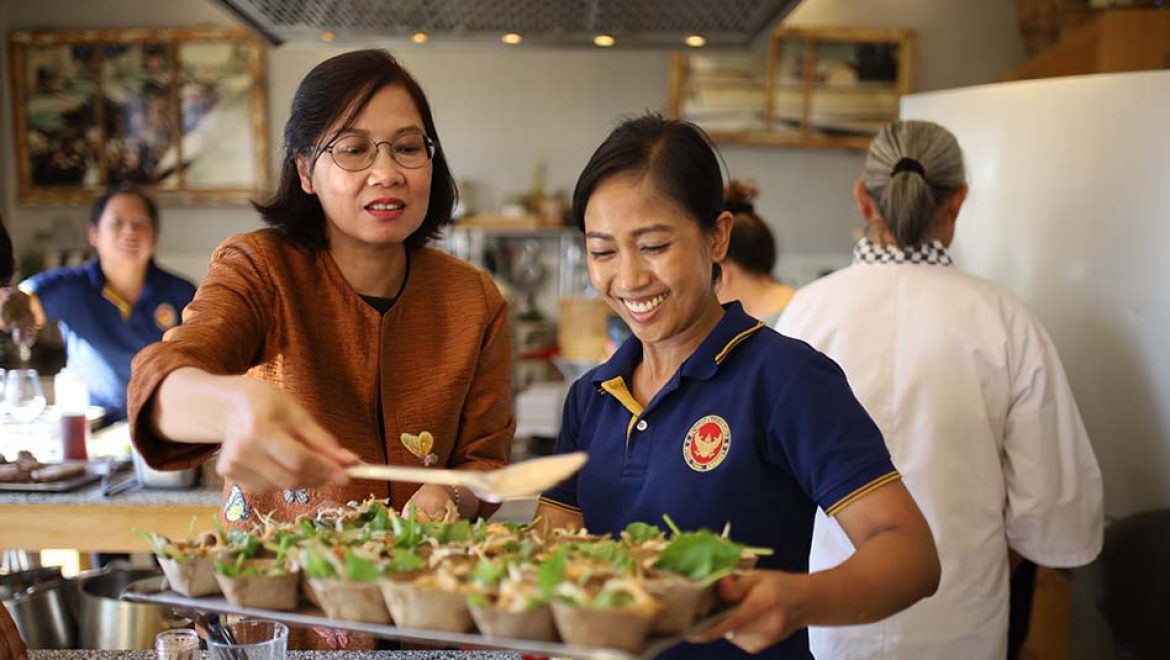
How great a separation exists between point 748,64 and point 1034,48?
1386 mm

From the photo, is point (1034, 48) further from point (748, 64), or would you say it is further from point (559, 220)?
point (559, 220)

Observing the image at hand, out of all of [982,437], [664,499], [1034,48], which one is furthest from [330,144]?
[1034,48]

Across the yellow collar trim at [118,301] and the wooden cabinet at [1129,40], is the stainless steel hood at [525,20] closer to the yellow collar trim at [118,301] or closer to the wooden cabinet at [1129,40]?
the wooden cabinet at [1129,40]

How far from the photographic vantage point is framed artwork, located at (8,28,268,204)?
20.6 ft

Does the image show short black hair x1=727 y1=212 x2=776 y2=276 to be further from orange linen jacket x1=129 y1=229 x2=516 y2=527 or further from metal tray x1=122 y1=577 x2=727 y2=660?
metal tray x1=122 y1=577 x2=727 y2=660

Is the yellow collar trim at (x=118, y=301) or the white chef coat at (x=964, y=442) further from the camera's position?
the yellow collar trim at (x=118, y=301)

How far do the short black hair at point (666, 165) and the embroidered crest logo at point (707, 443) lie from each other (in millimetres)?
257

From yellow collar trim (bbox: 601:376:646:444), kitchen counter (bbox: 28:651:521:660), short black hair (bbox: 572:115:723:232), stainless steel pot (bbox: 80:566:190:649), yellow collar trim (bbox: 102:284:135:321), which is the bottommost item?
stainless steel pot (bbox: 80:566:190:649)

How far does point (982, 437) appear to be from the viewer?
7.95 feet

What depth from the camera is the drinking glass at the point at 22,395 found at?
11.1ft

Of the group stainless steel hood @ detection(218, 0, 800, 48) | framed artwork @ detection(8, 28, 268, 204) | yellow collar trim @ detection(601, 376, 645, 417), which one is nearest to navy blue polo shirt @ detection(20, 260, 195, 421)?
stainless steel hood @ detection(218, 0, 800, 48)

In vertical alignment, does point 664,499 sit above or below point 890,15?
below

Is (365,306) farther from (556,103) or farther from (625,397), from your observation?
(556,103)

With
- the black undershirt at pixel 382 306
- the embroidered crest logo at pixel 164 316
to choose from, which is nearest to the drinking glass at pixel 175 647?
the black undershirt at pixel 382 306
